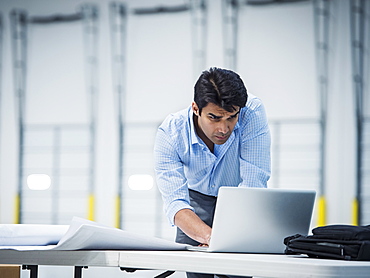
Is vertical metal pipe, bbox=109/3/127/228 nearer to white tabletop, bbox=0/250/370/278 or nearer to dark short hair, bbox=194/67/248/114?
dark short hair, bbox=194/67/248/114

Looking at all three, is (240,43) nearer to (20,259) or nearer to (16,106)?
(16,106)

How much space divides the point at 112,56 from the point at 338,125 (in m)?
1.99

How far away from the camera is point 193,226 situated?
1.66 metres

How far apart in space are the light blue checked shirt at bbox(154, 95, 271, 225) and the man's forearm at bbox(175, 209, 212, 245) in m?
0.03

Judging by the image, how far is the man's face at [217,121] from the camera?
172cm

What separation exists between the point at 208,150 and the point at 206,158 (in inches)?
1.3

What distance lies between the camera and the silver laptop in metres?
1.31

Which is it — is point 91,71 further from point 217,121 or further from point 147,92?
point 217,121

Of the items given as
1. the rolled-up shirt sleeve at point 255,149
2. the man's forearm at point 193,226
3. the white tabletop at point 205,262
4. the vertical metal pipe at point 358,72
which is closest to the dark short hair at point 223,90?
the rolled-up shirt sleeve at point 255,149

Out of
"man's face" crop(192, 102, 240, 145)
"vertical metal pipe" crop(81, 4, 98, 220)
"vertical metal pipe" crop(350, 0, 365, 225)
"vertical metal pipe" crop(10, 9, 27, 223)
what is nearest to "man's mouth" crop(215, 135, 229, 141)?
"man's face" crop(192, 102, 240, 145)

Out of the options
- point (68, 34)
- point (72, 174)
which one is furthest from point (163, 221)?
point (68, 34)

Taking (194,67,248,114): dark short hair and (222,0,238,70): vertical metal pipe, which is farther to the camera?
(222,0,238,70): vertical metal pipe

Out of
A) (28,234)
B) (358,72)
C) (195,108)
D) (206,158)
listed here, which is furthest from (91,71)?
(28,234)

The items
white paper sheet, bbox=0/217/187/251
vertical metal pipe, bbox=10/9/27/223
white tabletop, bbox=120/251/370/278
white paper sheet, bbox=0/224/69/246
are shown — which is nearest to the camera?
white tabletop, bbox=120/251/370/278
